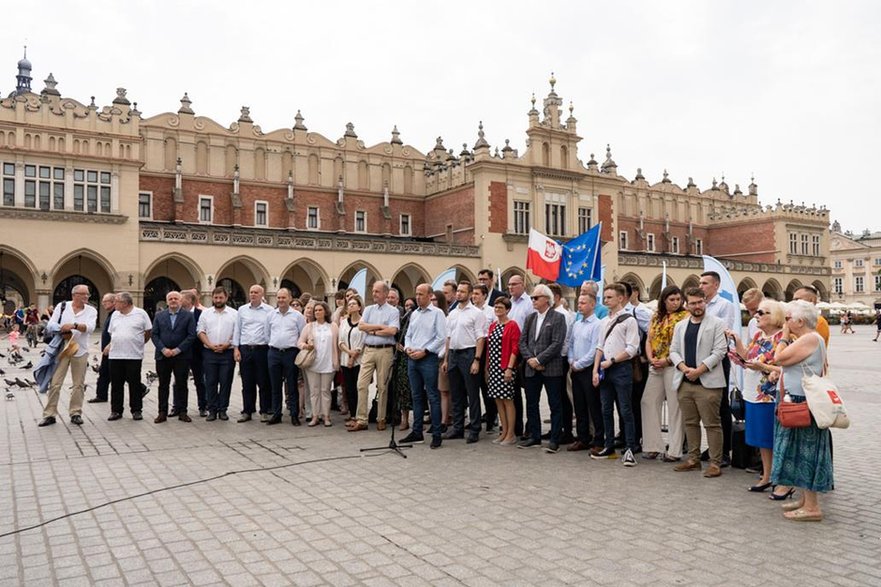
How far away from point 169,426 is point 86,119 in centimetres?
2532

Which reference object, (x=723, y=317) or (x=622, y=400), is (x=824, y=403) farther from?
(x=622, y=400)

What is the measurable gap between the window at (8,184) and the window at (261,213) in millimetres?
12239

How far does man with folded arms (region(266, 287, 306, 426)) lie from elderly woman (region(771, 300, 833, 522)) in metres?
6.30

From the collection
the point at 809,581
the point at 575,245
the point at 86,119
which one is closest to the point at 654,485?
the point at 809,581

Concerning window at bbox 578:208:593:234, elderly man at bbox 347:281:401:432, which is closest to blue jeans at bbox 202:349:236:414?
elderly man at bbox 347:281:401:432

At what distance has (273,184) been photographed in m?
38.6

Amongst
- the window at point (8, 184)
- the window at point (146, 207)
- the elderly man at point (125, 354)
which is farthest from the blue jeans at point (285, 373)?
the window at point (146, 207)

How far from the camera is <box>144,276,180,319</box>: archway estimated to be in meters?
33.4

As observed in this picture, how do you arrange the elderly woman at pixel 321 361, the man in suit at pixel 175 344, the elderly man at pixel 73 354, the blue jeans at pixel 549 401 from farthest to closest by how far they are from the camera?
the man in suit at pixel 175 344, the elderly woman at pixel 321 361, the elderly man at pixel 73 354, the blue jeans at pixel 549 401

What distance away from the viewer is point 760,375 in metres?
6.22

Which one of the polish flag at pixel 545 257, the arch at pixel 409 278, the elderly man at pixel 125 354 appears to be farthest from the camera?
the arch at pixel 409 278

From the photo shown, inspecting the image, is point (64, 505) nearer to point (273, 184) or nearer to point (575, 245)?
point (575, 245)

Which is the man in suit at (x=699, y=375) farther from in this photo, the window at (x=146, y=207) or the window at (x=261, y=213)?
the window at (x=261, y=213)

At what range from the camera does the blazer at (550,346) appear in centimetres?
789
